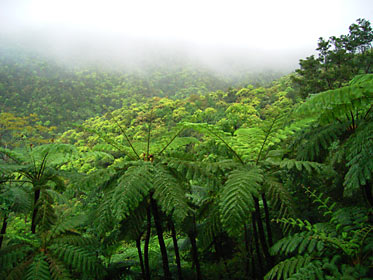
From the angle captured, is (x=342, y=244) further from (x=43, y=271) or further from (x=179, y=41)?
(x=179, y=41)

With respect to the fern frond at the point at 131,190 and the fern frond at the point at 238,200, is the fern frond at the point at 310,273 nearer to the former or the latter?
the fern frond at the point at 238,200

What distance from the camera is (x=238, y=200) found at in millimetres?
1315

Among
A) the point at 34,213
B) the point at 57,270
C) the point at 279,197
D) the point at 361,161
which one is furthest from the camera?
the point at 34,213

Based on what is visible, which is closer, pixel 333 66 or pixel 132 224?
pixel 132 224

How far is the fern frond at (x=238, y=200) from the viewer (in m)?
1.28

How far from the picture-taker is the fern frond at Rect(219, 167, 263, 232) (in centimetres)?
128

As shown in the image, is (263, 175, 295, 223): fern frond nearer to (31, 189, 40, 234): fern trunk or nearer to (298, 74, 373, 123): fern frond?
(298, 74, 373, 123): fern frond

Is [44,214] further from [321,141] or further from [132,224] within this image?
[321,141]

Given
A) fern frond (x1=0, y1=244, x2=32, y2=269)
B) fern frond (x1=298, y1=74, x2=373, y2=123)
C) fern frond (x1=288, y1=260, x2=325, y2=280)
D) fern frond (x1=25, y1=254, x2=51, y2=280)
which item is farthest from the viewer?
fern frond (x1=0, y1=244, x2=32, y2=269)

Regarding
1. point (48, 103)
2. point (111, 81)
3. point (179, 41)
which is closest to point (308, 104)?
point (48, 103)

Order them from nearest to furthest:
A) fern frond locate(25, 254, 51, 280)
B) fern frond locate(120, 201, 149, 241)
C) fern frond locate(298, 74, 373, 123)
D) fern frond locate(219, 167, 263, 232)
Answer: fern frond locate(219, 167, 263, 232) → fern frond locate(298, 74, 373, 123) → fern frond locate(25, 254, 51, 280) → fern frond locate(120, 201, 149, 241)

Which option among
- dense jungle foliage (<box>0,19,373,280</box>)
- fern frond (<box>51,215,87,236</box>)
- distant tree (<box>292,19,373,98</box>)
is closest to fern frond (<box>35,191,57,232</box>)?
dense jungle foliage (<box>0,19,373,280</box>)

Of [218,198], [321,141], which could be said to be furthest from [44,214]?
[321,141]

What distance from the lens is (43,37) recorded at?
8331 centimetres
